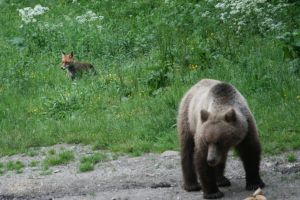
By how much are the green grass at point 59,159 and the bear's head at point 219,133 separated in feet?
11.9

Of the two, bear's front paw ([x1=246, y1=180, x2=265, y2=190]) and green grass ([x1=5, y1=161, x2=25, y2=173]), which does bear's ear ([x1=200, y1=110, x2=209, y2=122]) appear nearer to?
bear's front paw ([x1=246, y1=180, x2=265, y2=190])

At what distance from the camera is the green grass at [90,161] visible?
10617mm

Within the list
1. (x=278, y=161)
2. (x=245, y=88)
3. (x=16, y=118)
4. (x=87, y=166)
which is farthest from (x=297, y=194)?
(x=16, y=118)

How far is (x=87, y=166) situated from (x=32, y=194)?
116 centimetres

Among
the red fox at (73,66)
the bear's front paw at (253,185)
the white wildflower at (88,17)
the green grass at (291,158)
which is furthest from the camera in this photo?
the white wildflower at (88,17)

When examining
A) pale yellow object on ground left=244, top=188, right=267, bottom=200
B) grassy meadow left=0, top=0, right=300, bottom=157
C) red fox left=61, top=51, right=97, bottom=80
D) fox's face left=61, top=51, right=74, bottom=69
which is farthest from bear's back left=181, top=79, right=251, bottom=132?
fox's face left=61, top=51, right=74, bottom=69

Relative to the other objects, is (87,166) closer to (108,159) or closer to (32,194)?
(108,159)

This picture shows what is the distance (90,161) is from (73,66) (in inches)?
218

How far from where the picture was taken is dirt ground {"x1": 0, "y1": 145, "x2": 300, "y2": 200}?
8984 mm

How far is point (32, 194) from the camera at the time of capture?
32.0ft

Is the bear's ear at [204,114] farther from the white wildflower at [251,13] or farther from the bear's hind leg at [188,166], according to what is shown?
the white wildflower at [251,13]

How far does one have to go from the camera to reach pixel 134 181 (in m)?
9.77

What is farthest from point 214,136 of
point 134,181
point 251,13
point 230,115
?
point 251,13

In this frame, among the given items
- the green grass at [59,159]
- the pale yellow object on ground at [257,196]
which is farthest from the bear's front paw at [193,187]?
the green grass at [59,159]
